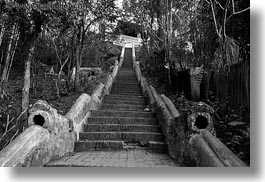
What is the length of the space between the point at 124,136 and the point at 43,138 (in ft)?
5.65

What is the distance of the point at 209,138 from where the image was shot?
2.77m

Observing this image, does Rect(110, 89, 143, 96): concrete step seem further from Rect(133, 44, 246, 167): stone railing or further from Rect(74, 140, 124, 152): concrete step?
Rect(74, 140, 124, 152): concrete step

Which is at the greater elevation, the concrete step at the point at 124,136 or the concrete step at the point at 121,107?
the concrete step at the point at 121,107

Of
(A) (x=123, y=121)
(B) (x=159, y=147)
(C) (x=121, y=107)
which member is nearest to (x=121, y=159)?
(B) (x=159, y=147)

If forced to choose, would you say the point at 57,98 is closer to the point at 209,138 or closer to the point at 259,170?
the point at 209,138

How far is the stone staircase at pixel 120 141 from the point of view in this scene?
3315mm

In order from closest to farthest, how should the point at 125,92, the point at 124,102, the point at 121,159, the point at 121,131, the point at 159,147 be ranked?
the point at 121,159 < the point at 159,147 < the point at 121,131 < the point at 124,102 < the point at 125,92

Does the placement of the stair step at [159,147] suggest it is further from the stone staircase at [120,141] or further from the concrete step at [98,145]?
the concrete step at [98,145]


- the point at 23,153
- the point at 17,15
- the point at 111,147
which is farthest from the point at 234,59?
the point at 17,15

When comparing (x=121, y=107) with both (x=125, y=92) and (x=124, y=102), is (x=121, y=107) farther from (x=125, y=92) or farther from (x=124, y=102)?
(x=125, y=92)

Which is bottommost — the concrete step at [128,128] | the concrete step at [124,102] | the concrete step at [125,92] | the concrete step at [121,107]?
the concrete step at [128,128]

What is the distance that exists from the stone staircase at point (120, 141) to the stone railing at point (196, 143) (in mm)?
215

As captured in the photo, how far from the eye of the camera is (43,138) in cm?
310

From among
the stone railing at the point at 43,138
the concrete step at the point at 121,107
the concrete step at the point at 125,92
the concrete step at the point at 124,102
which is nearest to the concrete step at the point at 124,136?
the stone railing at the point at 43,138
